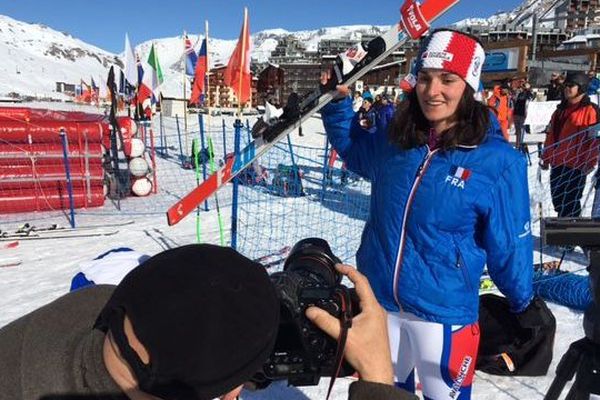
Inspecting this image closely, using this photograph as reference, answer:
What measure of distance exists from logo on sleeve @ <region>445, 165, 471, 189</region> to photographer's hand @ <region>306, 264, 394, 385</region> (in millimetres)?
851

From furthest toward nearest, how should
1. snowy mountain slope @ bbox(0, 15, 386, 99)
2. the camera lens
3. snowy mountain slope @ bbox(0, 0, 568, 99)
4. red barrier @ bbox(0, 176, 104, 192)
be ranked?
snowy mountain slope @ bbox(0, 15, 386, 99) < snowy mountain slope @ bbox(0, 0, 568, 99) < red barrier @ bbox(0, 176, 104, 192) < the camera lens

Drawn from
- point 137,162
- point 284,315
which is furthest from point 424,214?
point 137,162

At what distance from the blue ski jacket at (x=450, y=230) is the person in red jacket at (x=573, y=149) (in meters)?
3.82

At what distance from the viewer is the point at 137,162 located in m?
8.79

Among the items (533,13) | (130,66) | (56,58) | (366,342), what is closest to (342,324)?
(366,342)

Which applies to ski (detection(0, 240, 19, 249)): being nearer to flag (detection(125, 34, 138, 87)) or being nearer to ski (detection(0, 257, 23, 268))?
ski (detection(0, 257, 23, 268))

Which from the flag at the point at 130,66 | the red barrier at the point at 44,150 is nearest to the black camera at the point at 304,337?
the red barrier at the point at 44,150

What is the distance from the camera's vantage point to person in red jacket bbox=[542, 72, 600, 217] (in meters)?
5.05

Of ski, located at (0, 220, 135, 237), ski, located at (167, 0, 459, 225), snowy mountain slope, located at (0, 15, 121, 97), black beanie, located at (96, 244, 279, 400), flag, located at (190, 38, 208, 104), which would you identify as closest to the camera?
black beanie, located at (96, 244, 279, 400)

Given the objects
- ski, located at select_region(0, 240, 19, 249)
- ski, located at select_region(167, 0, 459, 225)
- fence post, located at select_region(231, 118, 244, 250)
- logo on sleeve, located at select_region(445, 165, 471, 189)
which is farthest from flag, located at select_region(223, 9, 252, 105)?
logo on sleeve, located at select_region(445, 165, 471, 189)

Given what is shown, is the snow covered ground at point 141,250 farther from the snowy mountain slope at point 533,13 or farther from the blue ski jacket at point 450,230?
the snowy mountain slope at point 533,13

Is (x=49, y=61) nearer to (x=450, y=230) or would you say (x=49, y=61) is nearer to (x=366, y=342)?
(x=450, y=230)

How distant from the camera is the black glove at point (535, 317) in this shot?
176cm

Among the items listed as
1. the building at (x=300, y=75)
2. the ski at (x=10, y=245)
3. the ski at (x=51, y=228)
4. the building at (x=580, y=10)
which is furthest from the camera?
the building at (x=580, y=10)
